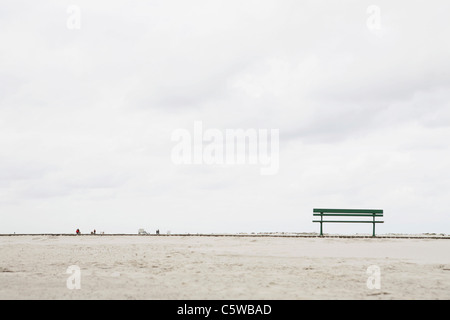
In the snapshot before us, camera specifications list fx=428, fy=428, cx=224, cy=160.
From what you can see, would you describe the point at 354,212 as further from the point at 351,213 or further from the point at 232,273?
the point at 232,273

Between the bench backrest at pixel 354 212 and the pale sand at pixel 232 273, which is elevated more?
the bench backrest at pixel 354 212

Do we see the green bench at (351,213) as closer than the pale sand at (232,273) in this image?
No

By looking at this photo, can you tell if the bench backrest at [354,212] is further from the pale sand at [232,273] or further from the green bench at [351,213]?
the pale sand at [232,273]

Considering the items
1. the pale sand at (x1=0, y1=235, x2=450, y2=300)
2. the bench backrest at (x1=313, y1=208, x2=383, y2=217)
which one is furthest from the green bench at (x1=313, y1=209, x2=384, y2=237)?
the pale sand at (x1=0, y1=235, x2=450, y2=300)

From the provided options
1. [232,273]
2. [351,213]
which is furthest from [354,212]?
[232,273]

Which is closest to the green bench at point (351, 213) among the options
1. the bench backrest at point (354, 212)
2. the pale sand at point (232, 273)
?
the bench backrest at point (354, 212)

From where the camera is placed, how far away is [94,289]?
8195 millimetres

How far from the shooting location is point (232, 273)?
9.92m

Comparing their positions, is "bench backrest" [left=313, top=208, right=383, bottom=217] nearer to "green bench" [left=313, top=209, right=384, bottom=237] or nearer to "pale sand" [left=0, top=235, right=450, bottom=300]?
"green bench" [left=313, top=209, right=384, bottom=237]

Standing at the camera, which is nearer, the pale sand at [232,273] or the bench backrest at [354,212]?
the pale sand at [232,273]

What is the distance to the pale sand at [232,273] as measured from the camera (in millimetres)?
7801
